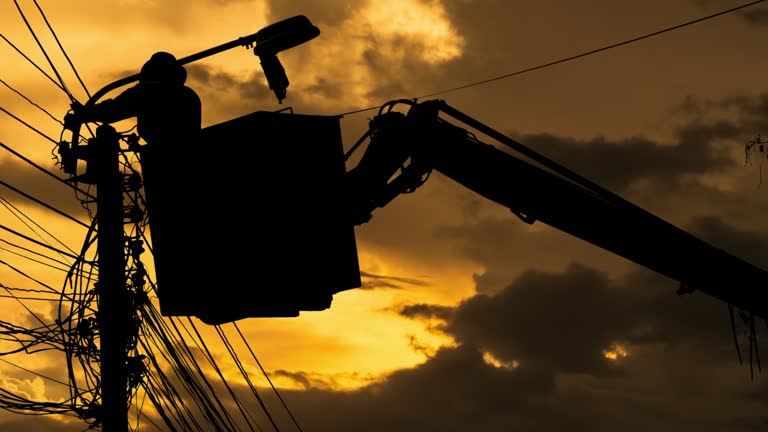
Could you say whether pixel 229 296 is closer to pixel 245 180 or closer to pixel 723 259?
pixel 245 180

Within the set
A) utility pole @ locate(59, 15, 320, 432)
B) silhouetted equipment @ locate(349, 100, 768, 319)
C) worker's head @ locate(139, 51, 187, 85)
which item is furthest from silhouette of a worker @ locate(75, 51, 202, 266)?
silhouetted equipment @ locate(349, 100, 768, 319)

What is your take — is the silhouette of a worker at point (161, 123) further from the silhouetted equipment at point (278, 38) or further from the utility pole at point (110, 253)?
the silhouetted equipment at point (278, 38)

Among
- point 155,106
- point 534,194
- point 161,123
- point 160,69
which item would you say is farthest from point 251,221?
point 534,194

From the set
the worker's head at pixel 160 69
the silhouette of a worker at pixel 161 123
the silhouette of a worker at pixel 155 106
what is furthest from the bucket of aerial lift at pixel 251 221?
the worker's head at pixel 160 69

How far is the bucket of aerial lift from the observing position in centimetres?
1087

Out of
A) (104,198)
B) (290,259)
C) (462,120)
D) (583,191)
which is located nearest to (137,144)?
(104,198)

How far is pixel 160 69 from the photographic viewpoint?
1184 cm

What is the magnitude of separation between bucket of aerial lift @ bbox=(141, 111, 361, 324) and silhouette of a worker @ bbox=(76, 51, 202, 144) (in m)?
0.65

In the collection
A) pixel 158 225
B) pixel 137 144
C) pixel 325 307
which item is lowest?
pixel 325 307

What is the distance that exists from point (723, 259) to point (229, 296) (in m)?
7.57

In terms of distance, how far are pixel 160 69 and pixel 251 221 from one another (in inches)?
93.3

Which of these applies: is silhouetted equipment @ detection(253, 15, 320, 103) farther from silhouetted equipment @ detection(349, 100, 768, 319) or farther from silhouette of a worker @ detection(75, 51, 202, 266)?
silhouetted equipment @ detection(349, 100, 768, 319)

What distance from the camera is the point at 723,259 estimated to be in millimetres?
14312

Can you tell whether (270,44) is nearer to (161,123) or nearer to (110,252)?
(161,123)
